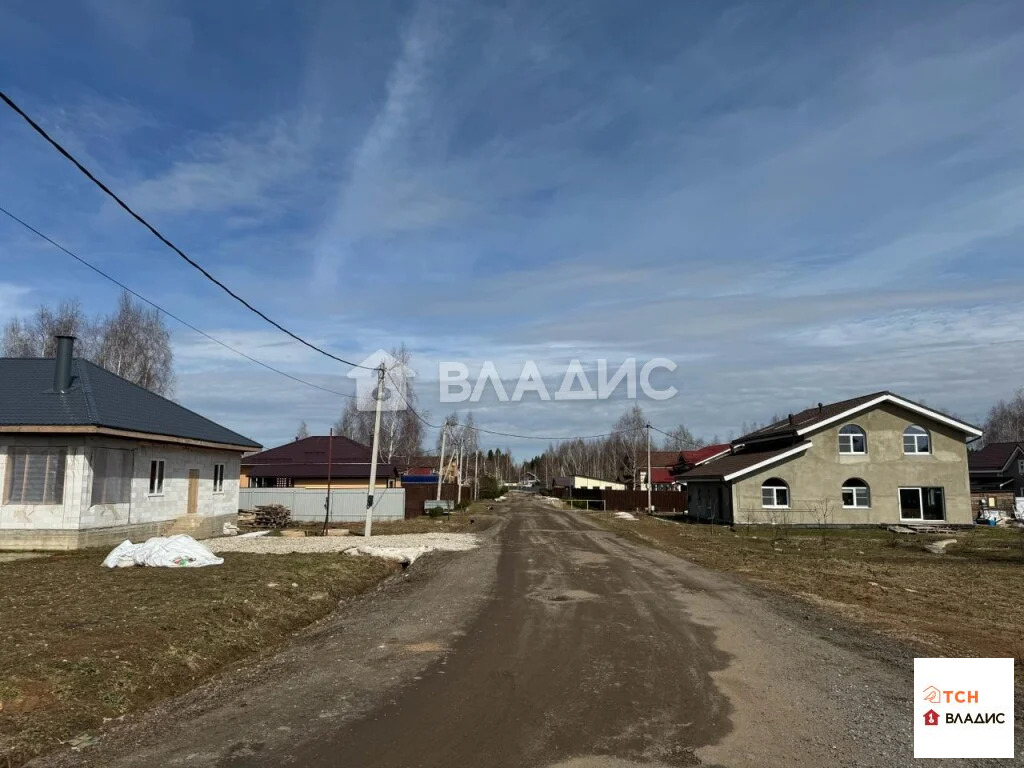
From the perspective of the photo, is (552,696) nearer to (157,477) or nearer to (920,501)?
(157,477)

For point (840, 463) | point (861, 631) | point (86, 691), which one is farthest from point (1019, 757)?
point (840, 463)

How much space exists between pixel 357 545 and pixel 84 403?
909cm

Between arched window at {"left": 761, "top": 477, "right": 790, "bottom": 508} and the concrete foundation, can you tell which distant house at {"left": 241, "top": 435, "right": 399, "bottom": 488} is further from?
arched window at {"left": 761, "top": 477, "right": 790, "bottom": 508}

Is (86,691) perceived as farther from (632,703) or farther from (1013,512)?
(1013,512)

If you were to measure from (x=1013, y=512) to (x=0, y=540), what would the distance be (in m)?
50.8

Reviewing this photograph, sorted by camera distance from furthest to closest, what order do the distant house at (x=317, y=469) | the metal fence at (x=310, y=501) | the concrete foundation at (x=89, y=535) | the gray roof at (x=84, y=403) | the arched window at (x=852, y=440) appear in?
the distant house at (x=317, y=469), the metal fence at (x=310, y=501), the arched window at (x=852, y=440), the gray roof at (x=84, y=403), the concrete foundation at (x=89, y=535)

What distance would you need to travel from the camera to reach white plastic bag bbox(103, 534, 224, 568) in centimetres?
1564

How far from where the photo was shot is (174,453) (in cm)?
2436

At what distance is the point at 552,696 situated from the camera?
6.89 m

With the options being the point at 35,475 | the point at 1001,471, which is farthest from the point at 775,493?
the point at 1001,471

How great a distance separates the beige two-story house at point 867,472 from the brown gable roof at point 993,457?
111 feet

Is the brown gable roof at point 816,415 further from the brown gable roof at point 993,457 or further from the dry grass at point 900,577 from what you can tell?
the brown gable roof at point 993,457

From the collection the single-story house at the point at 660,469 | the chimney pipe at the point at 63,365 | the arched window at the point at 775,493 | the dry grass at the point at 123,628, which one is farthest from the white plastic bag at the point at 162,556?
the single-story house at the point at 660,469

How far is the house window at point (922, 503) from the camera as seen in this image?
35875mm
